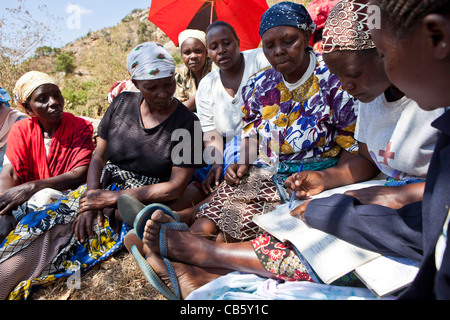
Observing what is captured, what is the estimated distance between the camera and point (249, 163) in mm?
→ 2572

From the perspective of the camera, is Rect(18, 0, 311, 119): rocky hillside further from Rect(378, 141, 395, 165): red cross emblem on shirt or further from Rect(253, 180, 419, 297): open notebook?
Rect(378, 141, 395, 165): red cross emblem on shirt

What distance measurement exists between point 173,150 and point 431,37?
2.07m

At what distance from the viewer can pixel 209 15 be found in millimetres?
4750

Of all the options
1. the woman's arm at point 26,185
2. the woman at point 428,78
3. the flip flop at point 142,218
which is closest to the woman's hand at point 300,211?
the woman at point 428,78

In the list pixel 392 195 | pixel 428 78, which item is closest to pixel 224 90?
pixel 392 195

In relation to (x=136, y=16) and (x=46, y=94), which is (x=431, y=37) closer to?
(x=46, y=94)

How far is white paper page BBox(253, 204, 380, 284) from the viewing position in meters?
1.53

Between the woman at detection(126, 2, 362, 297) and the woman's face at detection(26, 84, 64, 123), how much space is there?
1.67 metres

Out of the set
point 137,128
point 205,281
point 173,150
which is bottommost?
point 205,281

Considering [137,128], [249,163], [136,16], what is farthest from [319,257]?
[136,16]

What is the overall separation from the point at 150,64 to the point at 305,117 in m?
1.30

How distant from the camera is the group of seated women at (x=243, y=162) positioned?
4.91 ft

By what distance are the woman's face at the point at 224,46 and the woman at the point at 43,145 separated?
61.4 inches


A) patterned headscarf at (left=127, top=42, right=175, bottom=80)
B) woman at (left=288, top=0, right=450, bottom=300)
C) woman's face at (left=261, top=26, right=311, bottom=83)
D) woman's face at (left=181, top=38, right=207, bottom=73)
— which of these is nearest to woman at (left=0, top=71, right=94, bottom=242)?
patterned headscarf at (left=127, top=42, right=175, bottom=80)
